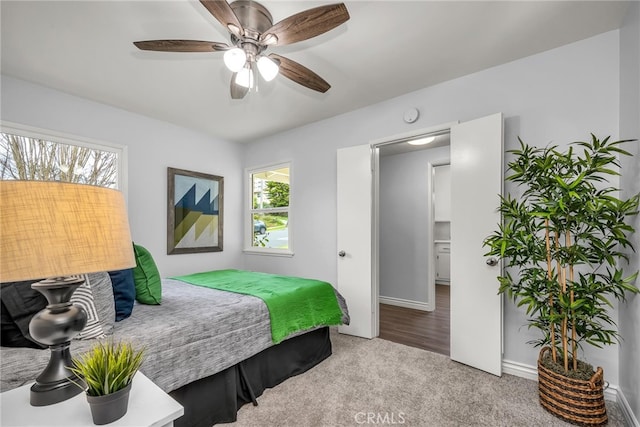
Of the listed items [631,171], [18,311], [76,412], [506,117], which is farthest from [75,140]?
[631,171]

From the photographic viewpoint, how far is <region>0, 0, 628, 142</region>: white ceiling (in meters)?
1.89

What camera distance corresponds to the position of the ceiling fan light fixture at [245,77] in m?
1.92

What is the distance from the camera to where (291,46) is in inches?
88.0

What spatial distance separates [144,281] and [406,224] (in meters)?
3.67

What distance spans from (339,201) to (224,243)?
201cm

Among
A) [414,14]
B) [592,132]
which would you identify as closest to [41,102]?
[414,14]

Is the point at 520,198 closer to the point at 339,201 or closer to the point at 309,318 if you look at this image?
the point at 339,201

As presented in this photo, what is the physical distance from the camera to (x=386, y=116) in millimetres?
3256

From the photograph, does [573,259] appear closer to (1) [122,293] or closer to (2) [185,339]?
(2) [185,339]

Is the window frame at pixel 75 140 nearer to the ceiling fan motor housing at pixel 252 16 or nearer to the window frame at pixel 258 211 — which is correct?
the window frame at pixel 258 211

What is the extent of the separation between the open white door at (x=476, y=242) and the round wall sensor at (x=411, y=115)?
458 mm

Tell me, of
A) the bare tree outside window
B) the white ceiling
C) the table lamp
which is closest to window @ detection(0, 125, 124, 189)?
the bare tree outside window

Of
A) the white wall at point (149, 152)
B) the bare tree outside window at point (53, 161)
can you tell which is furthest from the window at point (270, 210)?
the bare tree outside window at point (53, 161)

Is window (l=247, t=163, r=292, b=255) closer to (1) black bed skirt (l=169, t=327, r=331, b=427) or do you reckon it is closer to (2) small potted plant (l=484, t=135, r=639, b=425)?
(1) black bed skirt (l=169, t=327, r=331, b=427)
